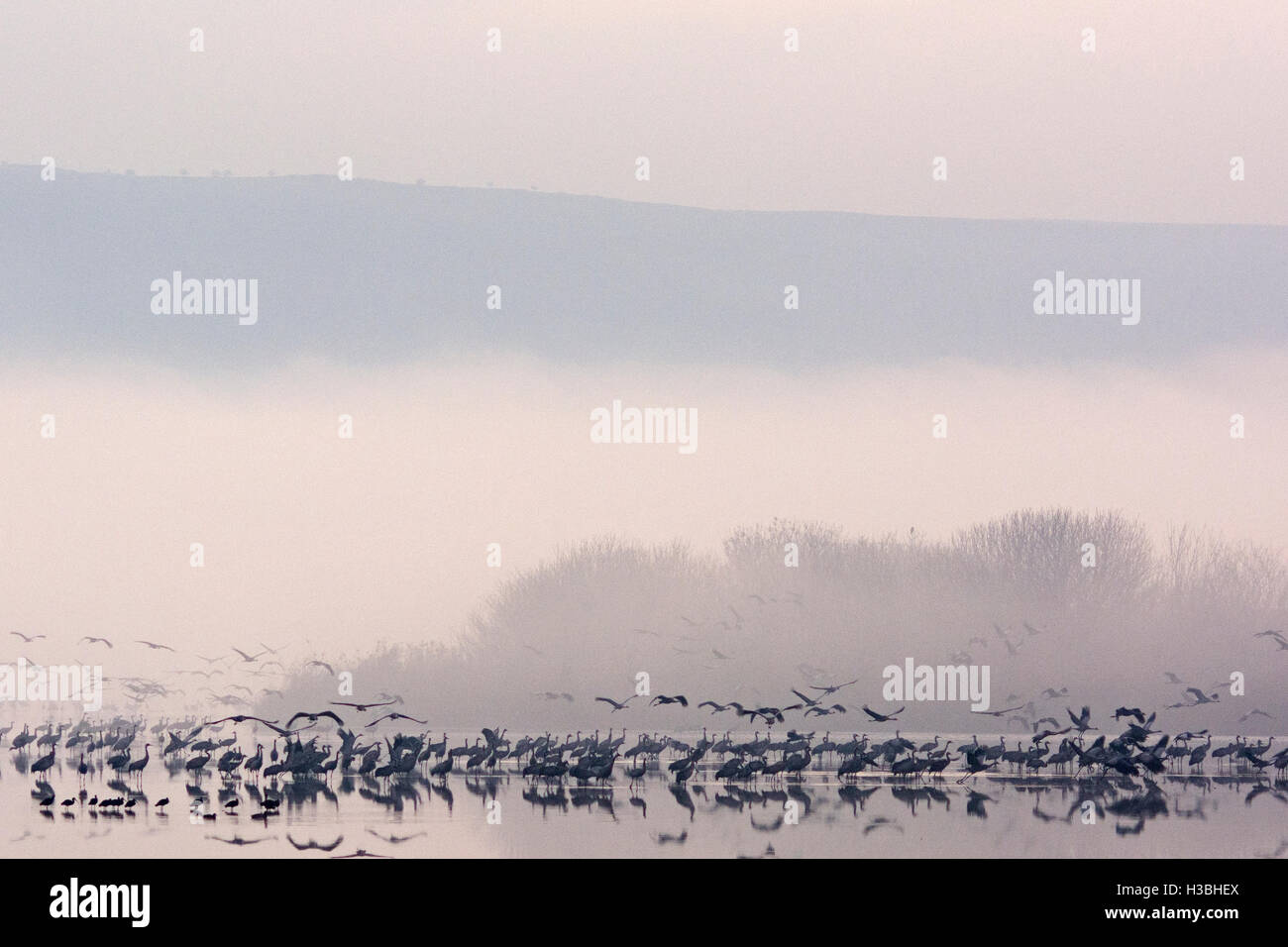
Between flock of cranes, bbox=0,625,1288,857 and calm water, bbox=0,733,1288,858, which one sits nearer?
calm water, bbox=0,733,1288,858

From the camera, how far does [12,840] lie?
31922 mm

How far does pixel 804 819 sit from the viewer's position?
117ft

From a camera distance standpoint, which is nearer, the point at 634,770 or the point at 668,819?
the point at 668,819

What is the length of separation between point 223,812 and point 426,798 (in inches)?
209

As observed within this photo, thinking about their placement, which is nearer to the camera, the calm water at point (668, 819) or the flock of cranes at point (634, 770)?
the calm water at point (668, 819)

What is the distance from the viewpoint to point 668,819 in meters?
35.1

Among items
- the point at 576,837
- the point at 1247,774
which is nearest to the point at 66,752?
the point at 576,837

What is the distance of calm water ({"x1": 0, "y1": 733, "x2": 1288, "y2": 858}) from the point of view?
31.0 m

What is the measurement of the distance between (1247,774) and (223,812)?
2744 cm

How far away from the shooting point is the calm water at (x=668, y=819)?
30969 mm

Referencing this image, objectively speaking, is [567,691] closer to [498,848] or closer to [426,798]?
[426,798]
